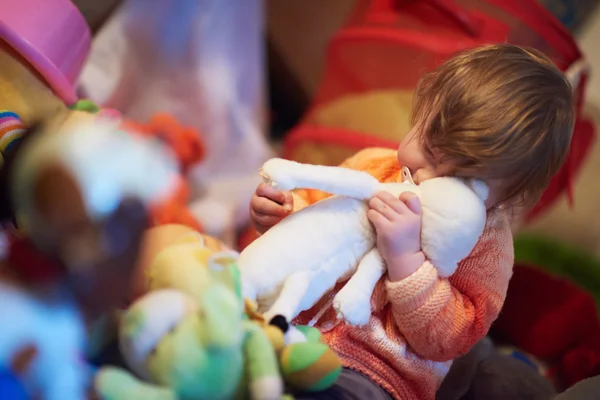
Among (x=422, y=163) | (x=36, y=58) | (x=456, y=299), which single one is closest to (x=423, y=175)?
(x=422, y=163)

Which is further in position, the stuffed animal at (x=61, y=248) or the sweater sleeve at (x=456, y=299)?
the sweater sleeve at (x=456, y=299)

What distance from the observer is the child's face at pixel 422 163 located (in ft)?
1.58

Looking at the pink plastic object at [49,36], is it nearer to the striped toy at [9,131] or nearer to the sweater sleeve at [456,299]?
the striped toy at [9,131]

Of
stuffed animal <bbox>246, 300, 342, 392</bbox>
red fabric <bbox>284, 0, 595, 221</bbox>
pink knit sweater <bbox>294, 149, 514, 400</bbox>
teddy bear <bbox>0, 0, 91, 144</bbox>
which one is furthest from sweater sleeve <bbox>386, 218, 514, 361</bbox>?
teddy bear <bbox>0, 0, 91, 144</bbox>

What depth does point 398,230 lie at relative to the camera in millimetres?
450

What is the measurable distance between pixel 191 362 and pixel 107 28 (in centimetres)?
67

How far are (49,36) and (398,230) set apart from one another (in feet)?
1.29

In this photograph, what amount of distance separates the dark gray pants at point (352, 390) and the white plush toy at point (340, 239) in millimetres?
54

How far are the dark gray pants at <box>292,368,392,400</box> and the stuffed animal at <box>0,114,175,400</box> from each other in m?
0.17

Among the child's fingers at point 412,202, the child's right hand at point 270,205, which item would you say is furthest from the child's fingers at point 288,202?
the child's fingers at point 412,202

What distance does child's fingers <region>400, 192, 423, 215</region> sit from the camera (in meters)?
0.46

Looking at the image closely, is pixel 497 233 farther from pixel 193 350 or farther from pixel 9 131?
pixel 9 131

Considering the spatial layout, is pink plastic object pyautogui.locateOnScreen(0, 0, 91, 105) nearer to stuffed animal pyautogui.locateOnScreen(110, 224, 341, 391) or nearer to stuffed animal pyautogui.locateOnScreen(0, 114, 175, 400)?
stuffed animal pyautogui.locateOnScreen(0, 114, 175, 400)

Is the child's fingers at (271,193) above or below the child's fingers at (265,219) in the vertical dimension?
above
